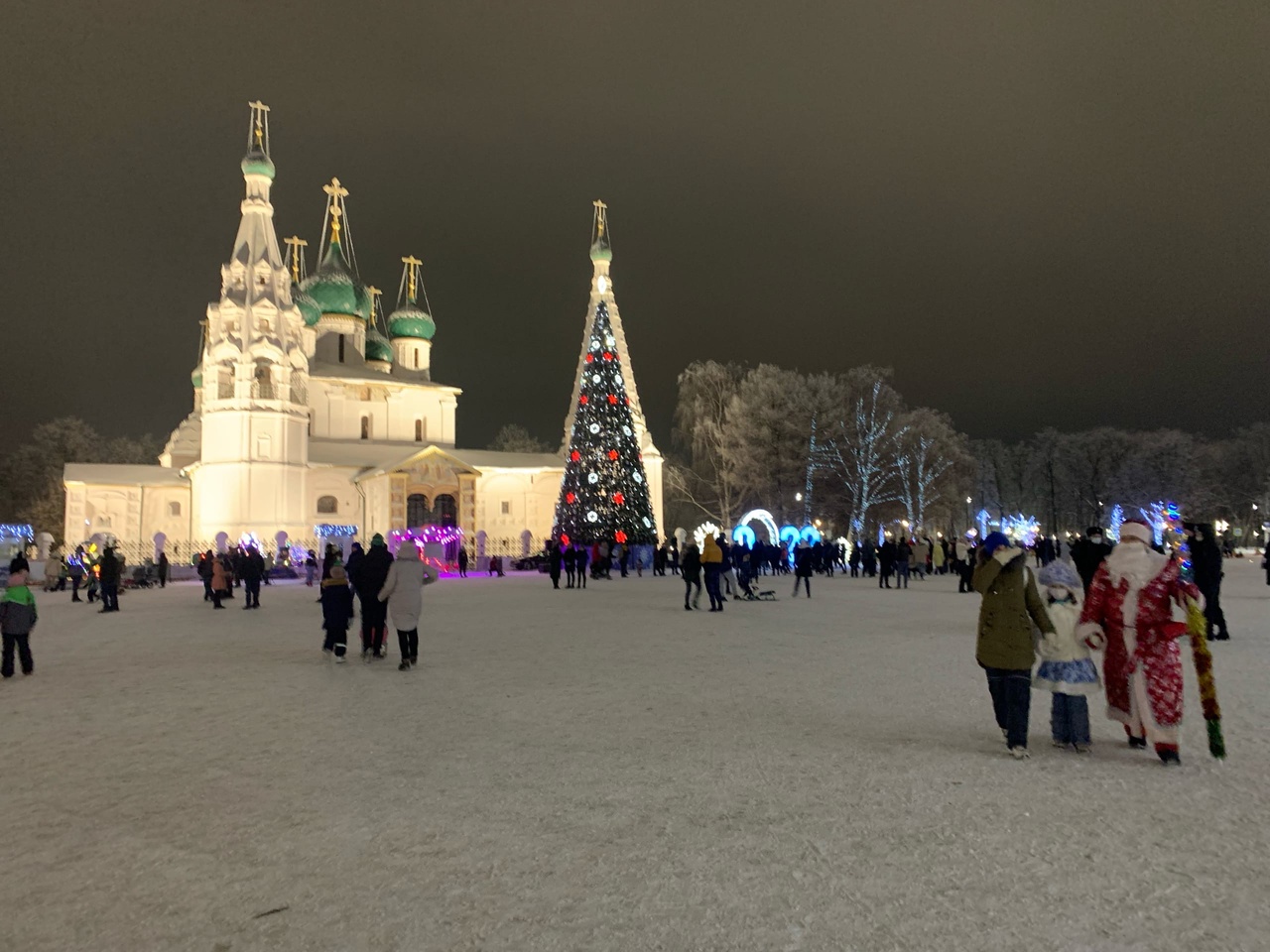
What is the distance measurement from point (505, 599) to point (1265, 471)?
222ft

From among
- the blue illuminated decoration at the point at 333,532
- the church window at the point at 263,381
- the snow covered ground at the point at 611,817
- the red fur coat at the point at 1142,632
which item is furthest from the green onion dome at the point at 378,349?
the red fur coat at the point at 1142,632

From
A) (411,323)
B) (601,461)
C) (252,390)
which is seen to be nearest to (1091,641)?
(601,461)

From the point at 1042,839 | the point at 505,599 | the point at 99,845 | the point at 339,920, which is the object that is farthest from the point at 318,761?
the point at 505,599

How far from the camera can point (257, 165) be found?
46281 mm

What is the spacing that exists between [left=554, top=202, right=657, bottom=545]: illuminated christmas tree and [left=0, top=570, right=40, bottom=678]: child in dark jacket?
23.7 metres

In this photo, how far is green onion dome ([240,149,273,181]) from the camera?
152 ft

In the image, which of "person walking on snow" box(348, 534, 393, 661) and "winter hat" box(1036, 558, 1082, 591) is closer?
"winter hat" box(1036, 558, 1082, 591)

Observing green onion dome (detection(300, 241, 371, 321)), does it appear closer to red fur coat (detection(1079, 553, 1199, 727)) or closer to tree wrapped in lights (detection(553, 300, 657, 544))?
tree wrapped in lights (detection(553, 300, 657, 544))

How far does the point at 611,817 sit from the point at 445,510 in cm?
4644

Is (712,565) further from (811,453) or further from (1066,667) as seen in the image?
(811,453)

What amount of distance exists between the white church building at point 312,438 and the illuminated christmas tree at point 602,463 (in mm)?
7564

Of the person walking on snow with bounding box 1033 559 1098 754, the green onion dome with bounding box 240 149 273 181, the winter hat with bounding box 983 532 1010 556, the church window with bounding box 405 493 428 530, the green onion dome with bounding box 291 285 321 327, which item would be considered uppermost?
the green onion dome with bounding box 240 149 273 181

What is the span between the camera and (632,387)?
5144 cm

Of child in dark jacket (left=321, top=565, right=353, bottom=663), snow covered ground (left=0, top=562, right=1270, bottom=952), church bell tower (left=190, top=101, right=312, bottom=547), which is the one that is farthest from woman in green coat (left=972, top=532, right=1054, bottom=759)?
church bell tower (left=190, top=101, right=312, bottom=547)
